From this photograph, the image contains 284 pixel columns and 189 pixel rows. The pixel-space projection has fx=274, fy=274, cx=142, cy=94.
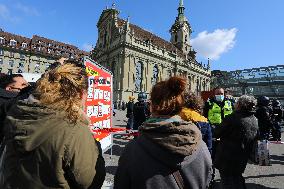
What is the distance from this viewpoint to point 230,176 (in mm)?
3941

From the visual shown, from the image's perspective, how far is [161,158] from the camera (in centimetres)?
178

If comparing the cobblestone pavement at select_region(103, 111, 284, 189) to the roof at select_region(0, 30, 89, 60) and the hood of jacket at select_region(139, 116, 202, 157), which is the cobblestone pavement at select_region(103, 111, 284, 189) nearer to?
the hood of jacket at select_region(139, 116, 202, 157)

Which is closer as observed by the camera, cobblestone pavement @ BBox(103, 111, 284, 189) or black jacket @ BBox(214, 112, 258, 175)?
black jacket @ BBox(214, 112, 258, 175)

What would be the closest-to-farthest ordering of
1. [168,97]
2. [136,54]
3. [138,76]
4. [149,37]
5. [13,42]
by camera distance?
[168,97] < [136,54] < [138,76] < [149,37] < [13,42]

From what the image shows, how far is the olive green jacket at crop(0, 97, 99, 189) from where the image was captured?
170 centimetres

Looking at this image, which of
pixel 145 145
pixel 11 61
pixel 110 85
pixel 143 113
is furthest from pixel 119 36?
pixel 145 145

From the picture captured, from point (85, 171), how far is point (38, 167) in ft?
0.96

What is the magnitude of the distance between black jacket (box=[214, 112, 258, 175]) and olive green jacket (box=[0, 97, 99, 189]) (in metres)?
2.71

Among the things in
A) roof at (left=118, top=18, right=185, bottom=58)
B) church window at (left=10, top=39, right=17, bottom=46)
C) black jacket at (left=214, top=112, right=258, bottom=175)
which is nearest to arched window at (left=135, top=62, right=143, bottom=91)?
roof at (left=118, top=18, right=185, bottom=58)

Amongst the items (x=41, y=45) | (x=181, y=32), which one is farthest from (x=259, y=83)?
(x=41, y=45)

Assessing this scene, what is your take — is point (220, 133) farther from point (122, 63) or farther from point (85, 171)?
point (122, 63)

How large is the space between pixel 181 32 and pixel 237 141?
59.7m

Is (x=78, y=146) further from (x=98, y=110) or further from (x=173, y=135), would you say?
(x=98, y=110)

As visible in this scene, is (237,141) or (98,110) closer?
(237,141)
